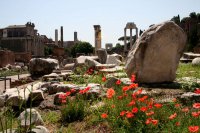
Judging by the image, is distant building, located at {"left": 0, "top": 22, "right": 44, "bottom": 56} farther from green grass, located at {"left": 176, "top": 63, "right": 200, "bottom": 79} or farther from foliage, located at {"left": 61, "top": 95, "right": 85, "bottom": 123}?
foliage, located at {"left": 61, "top": 95, "right": 85, "bottom": 123}

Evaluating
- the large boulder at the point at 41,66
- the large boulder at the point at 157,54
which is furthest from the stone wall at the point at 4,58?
the large boulder at the point at 157,54

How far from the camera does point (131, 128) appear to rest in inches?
161

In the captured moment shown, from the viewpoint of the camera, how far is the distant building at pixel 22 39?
68438mm

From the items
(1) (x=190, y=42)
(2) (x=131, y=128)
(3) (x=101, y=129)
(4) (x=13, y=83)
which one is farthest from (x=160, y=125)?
(1) (x=190, y=42)

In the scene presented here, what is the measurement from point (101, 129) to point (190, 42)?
4742cm

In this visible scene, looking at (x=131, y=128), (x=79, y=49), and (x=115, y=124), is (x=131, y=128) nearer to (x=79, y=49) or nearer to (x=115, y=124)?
(x=115, y=124)

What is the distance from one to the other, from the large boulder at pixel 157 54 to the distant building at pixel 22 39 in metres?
59.5

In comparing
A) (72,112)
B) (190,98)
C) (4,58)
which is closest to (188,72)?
(190,98)

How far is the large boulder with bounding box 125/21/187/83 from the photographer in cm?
759

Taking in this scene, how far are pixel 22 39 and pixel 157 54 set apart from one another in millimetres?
63866

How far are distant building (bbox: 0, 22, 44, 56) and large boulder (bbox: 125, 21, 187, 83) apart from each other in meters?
59.5

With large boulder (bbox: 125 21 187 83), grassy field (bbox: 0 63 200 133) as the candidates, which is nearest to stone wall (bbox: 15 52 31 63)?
large boulder (bbox: 125 21 187 83)

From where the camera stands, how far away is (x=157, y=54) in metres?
7.66

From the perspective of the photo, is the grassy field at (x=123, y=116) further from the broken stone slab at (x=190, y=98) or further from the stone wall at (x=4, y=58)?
the stone wall at (x=4, y=58)
